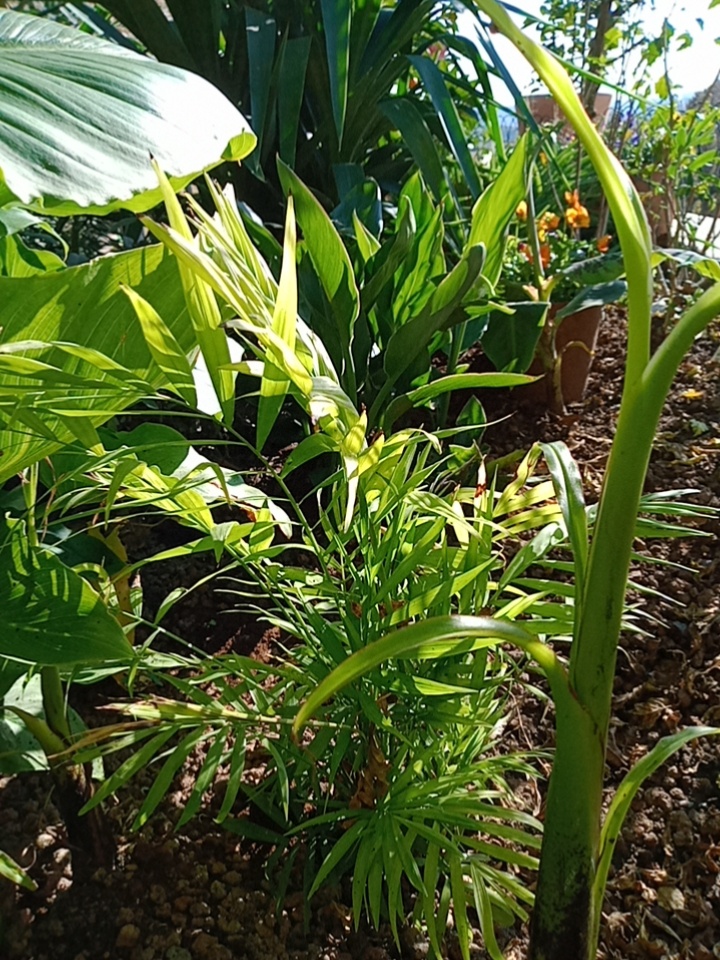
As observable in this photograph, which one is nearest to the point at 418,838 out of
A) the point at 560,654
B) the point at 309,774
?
the point at 309,774

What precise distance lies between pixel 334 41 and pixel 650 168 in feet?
3.65

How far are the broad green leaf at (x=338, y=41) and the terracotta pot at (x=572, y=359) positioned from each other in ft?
1.92

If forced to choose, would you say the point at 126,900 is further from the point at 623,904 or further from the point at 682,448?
the point at 682,448

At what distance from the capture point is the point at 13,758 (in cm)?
68

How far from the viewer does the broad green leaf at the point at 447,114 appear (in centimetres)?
136

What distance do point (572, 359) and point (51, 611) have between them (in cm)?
128

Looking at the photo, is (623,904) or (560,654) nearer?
(623,904)

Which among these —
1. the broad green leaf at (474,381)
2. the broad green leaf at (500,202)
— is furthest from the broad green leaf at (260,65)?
the broad green leaf at (474,381)

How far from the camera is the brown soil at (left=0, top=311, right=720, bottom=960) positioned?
707 mm

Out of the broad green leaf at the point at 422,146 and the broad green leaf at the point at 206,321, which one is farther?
the broad green leaf at the point at 422,146

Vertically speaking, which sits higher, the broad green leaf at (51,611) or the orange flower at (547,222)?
the orange flower at (547,222)

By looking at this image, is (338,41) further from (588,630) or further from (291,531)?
(588,630)

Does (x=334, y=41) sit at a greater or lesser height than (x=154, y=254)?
greater

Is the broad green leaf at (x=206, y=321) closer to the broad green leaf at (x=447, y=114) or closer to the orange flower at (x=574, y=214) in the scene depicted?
the broad green leaf at (x=447, y=114)
